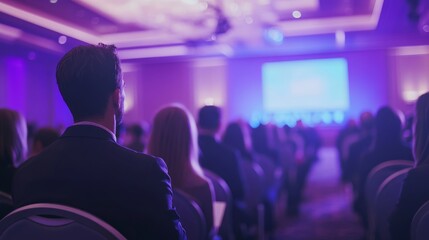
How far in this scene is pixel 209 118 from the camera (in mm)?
3348

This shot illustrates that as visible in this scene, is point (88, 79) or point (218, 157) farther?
point (218, 157)

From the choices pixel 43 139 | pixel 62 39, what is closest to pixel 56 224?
pixel 43 139

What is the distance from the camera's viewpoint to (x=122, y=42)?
11133mm

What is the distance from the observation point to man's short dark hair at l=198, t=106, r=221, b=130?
Answer: 11.0 feet

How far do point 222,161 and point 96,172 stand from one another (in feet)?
6.95

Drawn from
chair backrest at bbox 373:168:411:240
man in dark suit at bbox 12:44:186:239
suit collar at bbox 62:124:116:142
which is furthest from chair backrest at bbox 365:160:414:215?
suit collar at bbox 62:124:116:142

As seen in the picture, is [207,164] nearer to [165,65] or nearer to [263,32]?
[263,32]

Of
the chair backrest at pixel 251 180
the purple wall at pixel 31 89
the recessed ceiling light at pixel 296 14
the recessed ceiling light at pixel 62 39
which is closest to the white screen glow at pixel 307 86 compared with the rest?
the recessed ceiling light at pixel 296 14

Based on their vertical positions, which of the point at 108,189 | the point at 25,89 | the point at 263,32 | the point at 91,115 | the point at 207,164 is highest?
the point at 263,32

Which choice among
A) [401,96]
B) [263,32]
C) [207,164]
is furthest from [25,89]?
[401,96]

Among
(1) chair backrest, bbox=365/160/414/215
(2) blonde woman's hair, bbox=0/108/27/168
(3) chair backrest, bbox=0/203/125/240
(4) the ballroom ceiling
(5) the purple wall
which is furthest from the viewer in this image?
(5) the purple wall

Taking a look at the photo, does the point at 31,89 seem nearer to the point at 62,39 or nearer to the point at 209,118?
the point at 62,39

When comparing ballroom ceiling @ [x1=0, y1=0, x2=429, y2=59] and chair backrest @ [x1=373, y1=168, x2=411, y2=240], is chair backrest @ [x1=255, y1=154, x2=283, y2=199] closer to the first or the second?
chair backrest @ [x1=373, y1=168, x2=411, y2=240]

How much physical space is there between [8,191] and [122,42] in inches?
369
